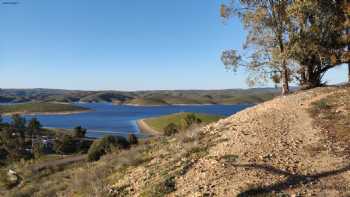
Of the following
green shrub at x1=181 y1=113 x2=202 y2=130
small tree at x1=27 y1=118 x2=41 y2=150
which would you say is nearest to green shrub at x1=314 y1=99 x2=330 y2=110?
green shrub at x1=181 y1=113 x2=202 y2=130

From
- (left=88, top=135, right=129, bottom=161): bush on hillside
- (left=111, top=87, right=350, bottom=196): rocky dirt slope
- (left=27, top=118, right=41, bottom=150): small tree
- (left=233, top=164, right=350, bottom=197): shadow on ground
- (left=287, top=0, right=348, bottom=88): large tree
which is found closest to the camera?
(left=233, top=164, right=350, bottom=197): shadow on ground

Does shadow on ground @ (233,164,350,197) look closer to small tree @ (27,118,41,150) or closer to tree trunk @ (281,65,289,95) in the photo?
tree trunk @ (281,65,289,95)

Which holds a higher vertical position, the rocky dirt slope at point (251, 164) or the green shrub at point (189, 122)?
the rocky dirt slope at point (251, 164)

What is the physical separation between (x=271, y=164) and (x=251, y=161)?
650 millimetres

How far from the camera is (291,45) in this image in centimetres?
1998

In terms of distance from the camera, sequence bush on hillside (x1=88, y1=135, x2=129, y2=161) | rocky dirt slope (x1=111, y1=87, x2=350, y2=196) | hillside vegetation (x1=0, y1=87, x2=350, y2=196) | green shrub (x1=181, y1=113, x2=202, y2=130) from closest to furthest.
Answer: rocky dirt slope (x1=111, y1=87, x2=350, y2=196) → hillside vegetation (x1=0, y1=87, x2=350, y2=196) → green shrub (x1=181, y1=113, x2=202, y2=130) → bush on hillside (x1=88, y1=135, x2=129, y2=161)

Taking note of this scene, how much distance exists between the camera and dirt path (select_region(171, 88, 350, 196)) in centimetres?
848

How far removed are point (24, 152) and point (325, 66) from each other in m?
58.1

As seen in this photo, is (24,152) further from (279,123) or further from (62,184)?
(279,123)

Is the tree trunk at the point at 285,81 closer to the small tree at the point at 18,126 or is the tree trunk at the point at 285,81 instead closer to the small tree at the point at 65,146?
the small tree at the point at 65,146

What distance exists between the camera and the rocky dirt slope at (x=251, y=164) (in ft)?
28.2

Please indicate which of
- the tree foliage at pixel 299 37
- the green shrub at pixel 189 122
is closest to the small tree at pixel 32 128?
the green shrub at pixel 189 122

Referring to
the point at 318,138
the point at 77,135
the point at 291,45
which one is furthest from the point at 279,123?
the point at 77,135

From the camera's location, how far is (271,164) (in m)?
10.0
